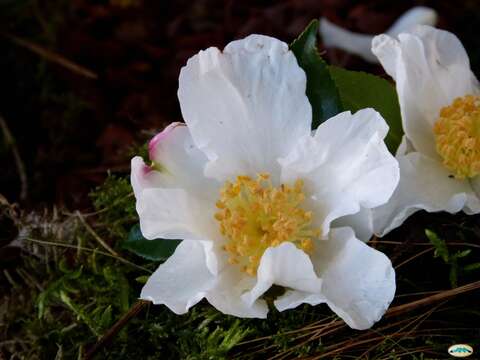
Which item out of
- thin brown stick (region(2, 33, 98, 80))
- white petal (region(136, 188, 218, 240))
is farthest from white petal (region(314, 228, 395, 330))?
thin brown stick (region(2, 33, 98, 80))

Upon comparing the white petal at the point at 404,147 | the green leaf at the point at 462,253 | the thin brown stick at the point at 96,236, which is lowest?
the thin brown stick at the point at 96,236

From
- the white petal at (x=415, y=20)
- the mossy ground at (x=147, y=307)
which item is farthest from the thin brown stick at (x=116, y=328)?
the white petal at (x=415, y=20)

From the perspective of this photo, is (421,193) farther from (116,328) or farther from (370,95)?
(116,328)

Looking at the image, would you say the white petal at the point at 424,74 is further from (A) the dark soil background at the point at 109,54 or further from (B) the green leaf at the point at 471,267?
(A) the dark soil background at the point at 109,54

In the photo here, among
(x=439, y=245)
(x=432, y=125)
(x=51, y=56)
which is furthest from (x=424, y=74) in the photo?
(x=51, y=56)

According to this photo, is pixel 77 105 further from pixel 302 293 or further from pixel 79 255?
pixel 302 293
